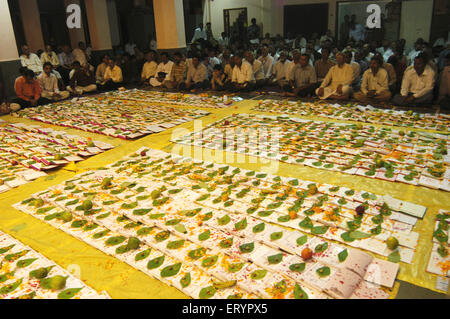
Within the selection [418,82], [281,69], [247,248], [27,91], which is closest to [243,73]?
[281,69]

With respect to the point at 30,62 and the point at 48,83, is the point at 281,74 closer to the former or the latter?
the point at 48,83

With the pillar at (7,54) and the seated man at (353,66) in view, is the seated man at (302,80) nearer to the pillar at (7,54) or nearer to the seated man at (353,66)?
the seated man at (353,66)

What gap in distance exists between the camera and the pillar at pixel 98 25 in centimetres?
1178

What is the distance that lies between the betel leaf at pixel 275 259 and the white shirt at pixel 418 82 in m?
5.02

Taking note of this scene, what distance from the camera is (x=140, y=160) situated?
13.7ft

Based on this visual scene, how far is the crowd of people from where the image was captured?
6.20 metres

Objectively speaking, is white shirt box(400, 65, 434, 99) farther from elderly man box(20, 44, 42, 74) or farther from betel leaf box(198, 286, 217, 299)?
elderly man box(20, 44, 42, 74)

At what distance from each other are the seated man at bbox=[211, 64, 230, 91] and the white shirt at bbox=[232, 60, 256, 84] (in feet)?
0.80

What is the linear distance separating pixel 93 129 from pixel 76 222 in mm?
3072

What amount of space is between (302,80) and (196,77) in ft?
8.92

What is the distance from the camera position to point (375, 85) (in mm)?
6477

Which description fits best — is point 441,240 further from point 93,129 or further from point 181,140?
point 93,129

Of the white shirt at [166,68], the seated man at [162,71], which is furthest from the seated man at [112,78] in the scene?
the white shirt at [166,68]
